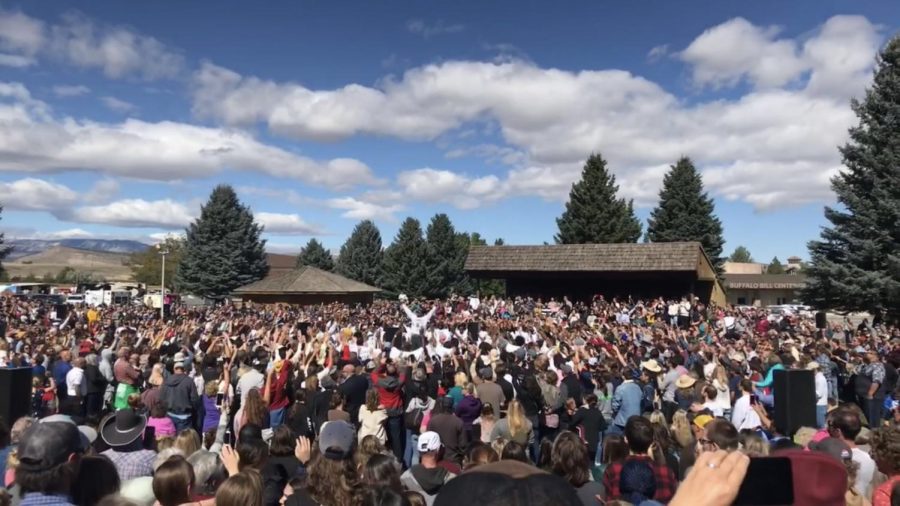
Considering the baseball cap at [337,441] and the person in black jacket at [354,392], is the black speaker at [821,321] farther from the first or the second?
the baseball cap at [337,441]

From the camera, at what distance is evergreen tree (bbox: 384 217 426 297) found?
202 feet

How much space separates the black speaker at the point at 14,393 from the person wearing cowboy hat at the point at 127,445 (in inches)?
28.2

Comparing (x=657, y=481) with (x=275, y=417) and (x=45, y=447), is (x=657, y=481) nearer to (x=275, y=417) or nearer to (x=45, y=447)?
(x=45, y=447)

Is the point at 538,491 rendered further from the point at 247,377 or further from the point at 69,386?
the point at 69,386

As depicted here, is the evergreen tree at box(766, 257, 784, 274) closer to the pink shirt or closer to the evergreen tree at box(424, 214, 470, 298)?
the evergreen tree at box(424, 214, 470, 298)

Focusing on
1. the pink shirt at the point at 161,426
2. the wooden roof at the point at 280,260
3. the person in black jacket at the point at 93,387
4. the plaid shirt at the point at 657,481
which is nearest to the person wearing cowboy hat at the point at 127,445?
the pink shirt at the point at 161,426

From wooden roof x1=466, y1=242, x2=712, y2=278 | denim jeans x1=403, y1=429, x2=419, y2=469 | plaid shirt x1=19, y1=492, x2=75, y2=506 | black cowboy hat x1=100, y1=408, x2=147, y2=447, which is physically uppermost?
wooden roof x1=466, y1=242, x2=712, y2=278

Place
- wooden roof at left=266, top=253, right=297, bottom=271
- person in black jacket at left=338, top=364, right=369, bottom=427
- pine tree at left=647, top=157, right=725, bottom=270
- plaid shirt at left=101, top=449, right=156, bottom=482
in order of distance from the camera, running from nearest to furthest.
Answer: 1. plaid shirt at left=101, top=449, right=156, bottom=482
2. person in black jacket at left=338, top=364, right=369, bottom=427
3. pine tree at left=647, top=157, right=725, bottom=270
4. wooden roof at left=266, top=253, right=297, bottom=271

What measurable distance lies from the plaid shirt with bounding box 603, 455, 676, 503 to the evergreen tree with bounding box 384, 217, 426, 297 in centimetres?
5660

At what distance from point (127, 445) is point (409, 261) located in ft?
183

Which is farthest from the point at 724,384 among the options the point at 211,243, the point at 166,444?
the point at 211,243

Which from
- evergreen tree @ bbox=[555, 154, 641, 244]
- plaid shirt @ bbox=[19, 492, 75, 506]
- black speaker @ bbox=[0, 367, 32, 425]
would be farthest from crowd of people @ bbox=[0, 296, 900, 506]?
evergreen tree @ bbox=[555, 154, 641, 244]

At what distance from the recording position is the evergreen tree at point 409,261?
2426 inches

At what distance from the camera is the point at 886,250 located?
2806 centimetres
